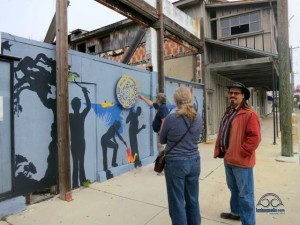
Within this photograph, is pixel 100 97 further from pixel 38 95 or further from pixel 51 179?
pixel 51 179

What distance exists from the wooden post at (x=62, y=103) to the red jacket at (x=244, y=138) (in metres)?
2.58

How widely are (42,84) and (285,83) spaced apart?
614 cm

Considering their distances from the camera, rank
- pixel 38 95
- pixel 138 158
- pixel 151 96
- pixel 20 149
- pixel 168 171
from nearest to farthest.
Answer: pixel 168 171 → pixel 20 149 → pixel 38 95 → pixel 138 158 → pixel 151 96

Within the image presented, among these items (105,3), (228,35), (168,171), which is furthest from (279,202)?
(228,35)

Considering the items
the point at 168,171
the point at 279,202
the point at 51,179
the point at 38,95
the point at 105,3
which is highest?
the point at 105,3

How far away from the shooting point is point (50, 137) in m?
4.33

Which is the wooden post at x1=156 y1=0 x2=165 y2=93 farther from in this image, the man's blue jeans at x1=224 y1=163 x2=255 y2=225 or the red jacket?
the man's blue jeans at x1=224 y1=163 x2=255 y2=225

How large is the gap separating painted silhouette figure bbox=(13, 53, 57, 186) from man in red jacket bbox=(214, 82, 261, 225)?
9.14 feet

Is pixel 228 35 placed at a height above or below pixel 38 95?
above

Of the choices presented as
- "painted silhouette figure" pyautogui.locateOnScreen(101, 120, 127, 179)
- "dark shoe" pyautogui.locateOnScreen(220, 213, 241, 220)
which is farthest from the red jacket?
"painted silhouette figure" pyautogui.locateOnScreen(101, 120, 127, 179)

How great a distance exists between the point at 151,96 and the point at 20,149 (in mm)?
3872
